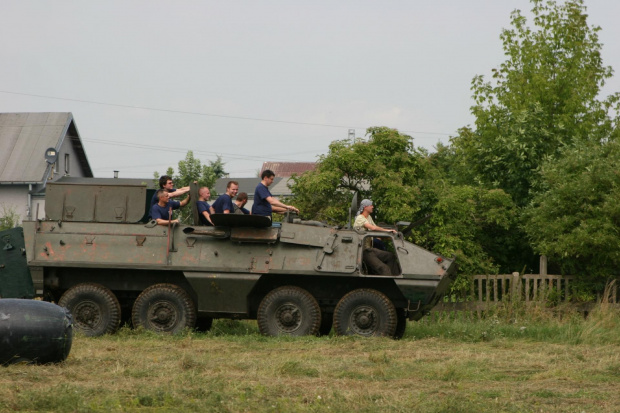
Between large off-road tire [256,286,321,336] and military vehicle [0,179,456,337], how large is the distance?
0.02 m

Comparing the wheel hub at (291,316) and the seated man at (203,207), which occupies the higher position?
the seated man at (203,207)

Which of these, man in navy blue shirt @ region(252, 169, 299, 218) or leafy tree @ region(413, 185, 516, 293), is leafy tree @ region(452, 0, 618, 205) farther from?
man in navy blue shirt @ region(252, 169, 299, 218)

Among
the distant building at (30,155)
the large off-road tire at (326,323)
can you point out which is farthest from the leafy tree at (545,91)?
the distant building at (30,155)

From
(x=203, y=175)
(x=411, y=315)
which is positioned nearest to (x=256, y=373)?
(x=411, y=315)

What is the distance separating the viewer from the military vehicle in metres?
14.8

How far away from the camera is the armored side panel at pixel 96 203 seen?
15.6m

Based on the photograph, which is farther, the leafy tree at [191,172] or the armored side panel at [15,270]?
the leafy tree at [191,172]

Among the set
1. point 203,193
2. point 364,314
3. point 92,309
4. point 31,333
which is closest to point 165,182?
point 203,193

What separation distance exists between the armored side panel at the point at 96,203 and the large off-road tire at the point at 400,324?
4.44m

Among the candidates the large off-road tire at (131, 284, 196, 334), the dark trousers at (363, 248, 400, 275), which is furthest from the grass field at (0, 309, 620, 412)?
the dark trousers at (363, 248, 400, 275)

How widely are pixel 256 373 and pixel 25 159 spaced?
111ft

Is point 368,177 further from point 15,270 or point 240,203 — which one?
point 15,270

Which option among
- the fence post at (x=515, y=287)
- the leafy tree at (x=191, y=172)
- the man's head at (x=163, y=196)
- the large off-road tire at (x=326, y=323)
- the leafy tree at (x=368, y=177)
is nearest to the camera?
the man's head at (x=163, y=196)

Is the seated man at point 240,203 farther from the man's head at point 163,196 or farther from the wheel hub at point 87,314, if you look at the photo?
the wheel hub at point 87,314
